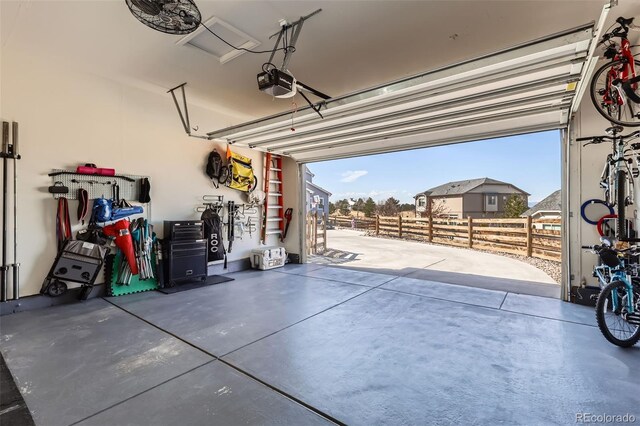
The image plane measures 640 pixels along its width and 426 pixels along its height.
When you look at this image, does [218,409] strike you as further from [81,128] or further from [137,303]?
[81,128]

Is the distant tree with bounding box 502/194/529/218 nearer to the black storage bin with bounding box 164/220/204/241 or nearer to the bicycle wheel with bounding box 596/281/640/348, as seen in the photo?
the bicycle wheel with bounding box 596/281/640/348

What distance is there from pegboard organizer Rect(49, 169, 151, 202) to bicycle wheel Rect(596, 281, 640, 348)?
20.2ft

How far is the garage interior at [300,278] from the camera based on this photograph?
204cm

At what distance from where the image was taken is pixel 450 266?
6.99 m

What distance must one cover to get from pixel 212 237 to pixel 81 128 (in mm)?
2563

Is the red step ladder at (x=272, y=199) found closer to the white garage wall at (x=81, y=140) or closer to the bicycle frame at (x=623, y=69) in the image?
the white garage wall at (x=81, y=140)

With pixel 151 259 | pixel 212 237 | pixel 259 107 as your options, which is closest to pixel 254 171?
pixel 259 107

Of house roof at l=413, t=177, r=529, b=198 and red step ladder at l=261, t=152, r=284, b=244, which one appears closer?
red step ladder at l=261, t=152, r=284, b=244

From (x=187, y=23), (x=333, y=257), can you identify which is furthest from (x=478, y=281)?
(x=187, y=23)

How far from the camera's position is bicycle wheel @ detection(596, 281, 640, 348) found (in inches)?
108

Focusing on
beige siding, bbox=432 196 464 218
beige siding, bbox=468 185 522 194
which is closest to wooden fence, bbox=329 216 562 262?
beige siding, bbox=432 196 464 218

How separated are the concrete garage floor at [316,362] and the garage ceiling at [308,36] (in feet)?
10.6

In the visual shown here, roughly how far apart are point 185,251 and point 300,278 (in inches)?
83.7

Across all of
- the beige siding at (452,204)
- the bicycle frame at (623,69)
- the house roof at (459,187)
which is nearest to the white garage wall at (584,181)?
the bicycle frame at (623,69)
